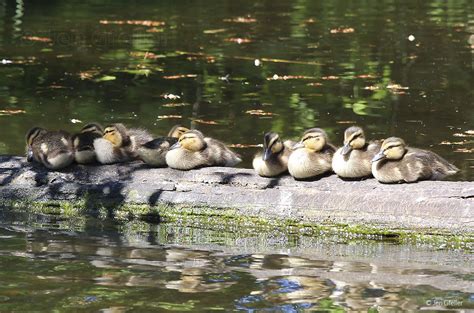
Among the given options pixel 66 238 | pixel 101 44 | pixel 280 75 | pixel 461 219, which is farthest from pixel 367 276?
pixel 101 44

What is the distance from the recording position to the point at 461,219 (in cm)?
915

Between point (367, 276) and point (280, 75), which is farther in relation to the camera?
point (280, 75)

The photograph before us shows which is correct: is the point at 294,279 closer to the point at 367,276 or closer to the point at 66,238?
the point at 367,276

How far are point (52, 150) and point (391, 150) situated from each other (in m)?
2.86

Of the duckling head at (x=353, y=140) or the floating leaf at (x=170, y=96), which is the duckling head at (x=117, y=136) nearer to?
the duckling head at (x=353, y=140)

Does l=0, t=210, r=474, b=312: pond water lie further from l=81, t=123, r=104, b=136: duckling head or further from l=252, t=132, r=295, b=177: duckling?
l=81, t=123, r=104, b=136: duckling head

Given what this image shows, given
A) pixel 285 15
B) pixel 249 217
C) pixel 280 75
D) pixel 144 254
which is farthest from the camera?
pixel 285 15

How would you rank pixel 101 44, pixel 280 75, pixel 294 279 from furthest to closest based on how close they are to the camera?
pixel 101 44 < pixel 280 75 < pixel 294 279

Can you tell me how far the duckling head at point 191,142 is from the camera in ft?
33.5

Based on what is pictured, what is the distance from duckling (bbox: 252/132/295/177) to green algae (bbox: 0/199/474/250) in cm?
42

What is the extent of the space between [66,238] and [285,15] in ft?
51.0

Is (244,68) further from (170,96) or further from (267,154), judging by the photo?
(267,154)

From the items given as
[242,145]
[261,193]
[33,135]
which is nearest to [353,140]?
[261,193]

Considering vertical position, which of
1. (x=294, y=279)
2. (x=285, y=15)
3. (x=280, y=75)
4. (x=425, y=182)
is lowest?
(x=294, y=279)
